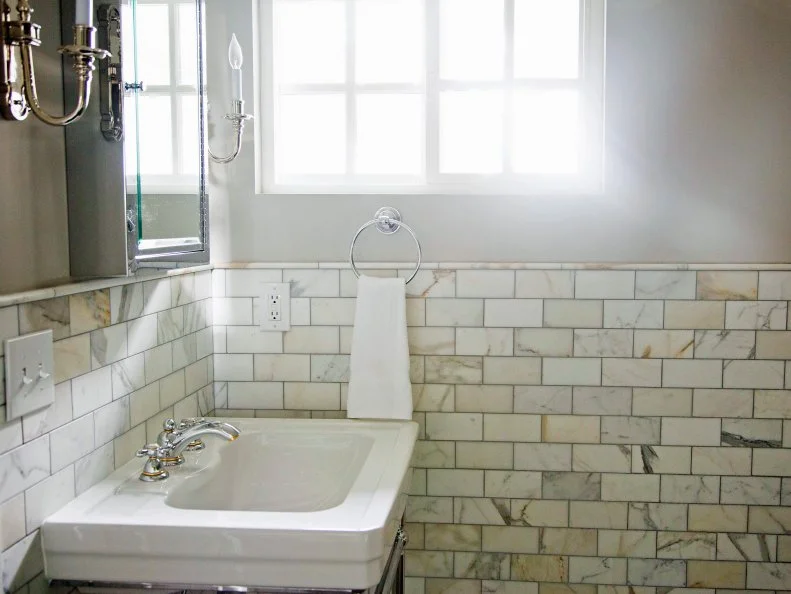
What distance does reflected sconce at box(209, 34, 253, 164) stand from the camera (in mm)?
2125

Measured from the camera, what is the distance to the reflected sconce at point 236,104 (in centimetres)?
212

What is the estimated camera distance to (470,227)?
90.6 inches

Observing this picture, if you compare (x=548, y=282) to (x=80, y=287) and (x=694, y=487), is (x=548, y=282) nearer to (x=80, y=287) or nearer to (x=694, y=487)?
(x=694, y=487)

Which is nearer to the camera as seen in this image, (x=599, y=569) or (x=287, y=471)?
(x=287, y=471)

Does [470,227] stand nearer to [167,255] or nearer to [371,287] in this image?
[371,287]

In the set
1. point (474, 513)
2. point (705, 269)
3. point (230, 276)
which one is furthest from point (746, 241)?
point (230, 276)

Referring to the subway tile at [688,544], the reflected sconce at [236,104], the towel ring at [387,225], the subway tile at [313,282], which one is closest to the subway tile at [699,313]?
the subway tile at [688,544]

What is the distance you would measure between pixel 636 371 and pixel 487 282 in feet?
1.60

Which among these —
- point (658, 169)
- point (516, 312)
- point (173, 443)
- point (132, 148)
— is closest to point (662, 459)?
point (516, 312)

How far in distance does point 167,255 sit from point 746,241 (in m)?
1.54

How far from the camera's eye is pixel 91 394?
5.29ft

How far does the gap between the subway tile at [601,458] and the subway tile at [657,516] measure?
0.12 m

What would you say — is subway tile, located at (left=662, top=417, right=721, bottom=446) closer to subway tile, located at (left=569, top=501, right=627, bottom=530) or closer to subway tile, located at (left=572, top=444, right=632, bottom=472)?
subway tile, located at (left=572, top=444, right=632, bottom=472)

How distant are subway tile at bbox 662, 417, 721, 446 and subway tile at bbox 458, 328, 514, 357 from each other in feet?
1.60
